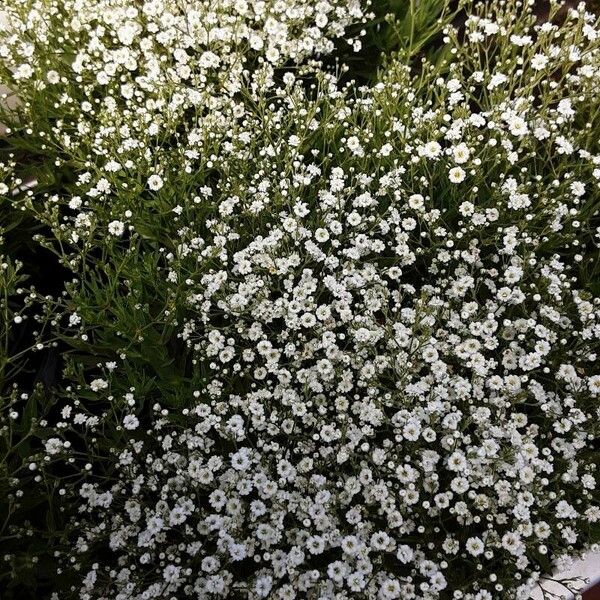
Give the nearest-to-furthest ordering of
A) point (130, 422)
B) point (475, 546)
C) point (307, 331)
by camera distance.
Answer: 1. point (475, 546)
2. point (130, 422)
3. point (307, 331)

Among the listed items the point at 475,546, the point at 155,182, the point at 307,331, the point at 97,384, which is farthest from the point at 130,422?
the point at 475,546

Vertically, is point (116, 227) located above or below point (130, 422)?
above

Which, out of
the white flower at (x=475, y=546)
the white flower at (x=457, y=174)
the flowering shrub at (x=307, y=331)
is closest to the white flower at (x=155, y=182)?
the flowering shrub at (x=307, y=331)

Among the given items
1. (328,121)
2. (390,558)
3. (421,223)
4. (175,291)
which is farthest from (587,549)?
(328,121)

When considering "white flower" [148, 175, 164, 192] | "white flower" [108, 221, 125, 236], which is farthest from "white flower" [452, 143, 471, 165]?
"white flower" [108, 221, 125, 236]

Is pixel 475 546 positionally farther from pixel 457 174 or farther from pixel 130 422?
pixel 457 174

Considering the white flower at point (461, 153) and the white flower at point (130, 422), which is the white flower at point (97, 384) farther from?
the white flower at point (461, 153)

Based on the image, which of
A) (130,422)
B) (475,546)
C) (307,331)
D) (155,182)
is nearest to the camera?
(475,546)

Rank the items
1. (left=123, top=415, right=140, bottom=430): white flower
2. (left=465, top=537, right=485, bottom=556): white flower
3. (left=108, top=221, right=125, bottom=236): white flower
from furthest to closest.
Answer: (left=108, top=221, right=125, bottom=236): white flower → (left=123, top=415, right=140, bottom=430): white flower → (left=465, top=537, right=485, bottom=556): white flower

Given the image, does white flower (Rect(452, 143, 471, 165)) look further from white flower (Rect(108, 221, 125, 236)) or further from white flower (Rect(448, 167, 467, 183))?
white flower (Rect(108, 221, 125, 236))
